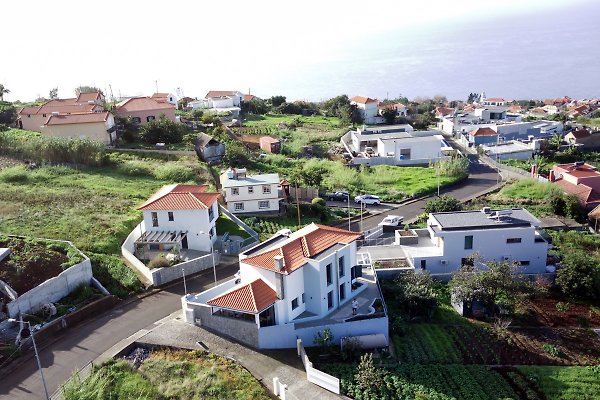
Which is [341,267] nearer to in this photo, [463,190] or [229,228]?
[229,228]

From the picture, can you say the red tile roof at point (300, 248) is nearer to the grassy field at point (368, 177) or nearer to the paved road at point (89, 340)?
the paved road at point (89, 340)

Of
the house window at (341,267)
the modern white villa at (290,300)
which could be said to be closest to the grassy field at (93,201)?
the modern white villa at (290,300)

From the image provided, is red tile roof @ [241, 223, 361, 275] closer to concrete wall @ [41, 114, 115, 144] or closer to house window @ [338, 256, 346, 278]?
house window @ [338, 256, 346, 278]

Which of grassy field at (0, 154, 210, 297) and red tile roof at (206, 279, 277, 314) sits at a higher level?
grassy field at (0, 154, 210, 297)

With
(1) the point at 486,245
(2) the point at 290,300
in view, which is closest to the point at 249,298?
(2) the point at 290,300

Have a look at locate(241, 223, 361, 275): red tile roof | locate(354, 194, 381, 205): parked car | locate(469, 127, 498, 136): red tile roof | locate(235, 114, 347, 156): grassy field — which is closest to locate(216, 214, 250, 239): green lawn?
locate(241, 223, 361, 275): red tile roof

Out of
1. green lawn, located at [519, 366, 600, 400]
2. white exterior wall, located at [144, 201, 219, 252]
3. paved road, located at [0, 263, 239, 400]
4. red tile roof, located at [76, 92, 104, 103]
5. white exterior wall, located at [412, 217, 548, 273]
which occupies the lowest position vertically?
green lawn, located at [519, 366, 600, 400]

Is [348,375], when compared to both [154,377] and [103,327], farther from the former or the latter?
[103,327]

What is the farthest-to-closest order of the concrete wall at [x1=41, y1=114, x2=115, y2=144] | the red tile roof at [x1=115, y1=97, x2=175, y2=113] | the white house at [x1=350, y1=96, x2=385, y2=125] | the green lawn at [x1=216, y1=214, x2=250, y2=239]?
the white house at [x1=350, y1=96, x2=385, y2=125] → the red tile roof at [x1=115, y1=97, x2=175, y2=113] → the concrete wall at [x1=41, y1=114, x2=115, y2=144] → the green lawn at [x1=216, y1=214, x2=250, y2=239]
